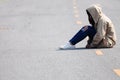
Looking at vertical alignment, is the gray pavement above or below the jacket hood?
below

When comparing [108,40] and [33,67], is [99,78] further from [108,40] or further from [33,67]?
[108,40]

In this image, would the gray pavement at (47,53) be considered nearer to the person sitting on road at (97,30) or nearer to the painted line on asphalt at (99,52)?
the painted line on asphalt at (99,52)

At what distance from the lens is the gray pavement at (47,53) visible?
10008mm

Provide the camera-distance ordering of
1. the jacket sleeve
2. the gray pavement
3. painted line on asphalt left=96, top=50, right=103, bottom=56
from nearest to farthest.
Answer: the gray pavement
painted line on asphalt left=96, top=50, right=103, bottom=56
the jacket sleeve

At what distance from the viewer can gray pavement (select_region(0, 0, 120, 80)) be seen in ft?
32.8

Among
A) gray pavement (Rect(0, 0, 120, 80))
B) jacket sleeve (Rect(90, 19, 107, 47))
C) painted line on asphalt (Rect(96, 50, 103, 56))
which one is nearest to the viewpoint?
gray pavement (Rect(0, 0, 120, 80))

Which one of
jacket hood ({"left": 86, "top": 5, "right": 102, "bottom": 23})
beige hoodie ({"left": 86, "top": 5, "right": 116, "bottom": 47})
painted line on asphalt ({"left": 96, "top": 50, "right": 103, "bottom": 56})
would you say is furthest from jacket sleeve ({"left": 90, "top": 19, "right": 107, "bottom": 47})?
painted line on asphalt ({"left": 96, "top": 50, "right": 103, "bottom": 56})

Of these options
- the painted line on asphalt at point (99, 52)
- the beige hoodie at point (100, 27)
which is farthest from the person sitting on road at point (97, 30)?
the painted line on asphalt at point (99, 52)

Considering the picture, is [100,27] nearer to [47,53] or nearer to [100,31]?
[100,31]

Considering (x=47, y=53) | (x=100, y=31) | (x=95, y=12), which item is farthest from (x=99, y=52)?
(x=47, y=53)

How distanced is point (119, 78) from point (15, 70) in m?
2.31

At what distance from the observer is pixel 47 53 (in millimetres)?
12820

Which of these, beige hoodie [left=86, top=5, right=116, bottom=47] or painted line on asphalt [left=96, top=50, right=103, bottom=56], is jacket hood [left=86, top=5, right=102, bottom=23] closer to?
beige hoodie [left=86, top=5, right=116, bottom=47]

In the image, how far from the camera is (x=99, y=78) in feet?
30.9
